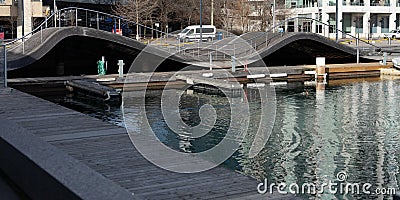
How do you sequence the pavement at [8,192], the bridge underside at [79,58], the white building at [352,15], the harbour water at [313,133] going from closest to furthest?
the pavement at [8,192] → the harbour water at [313,133] → the bridge underside at [79,58] → the white building at [352,15]

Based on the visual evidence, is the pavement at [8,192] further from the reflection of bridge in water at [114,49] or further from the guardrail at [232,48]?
the guardrail at [232,48]

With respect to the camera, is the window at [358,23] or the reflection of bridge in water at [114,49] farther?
the window at [358,23]

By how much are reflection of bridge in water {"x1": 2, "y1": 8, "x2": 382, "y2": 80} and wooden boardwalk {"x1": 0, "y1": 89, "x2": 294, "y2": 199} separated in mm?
11263

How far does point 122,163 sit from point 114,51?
1906 centimetres

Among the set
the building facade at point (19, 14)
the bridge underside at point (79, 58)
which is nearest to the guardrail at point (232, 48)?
the bridge underside at point (79, 58)

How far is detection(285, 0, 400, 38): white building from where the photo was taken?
215 feet

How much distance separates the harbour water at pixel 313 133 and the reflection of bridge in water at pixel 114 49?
2.84m

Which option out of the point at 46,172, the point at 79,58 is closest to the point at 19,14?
the point at 79,58

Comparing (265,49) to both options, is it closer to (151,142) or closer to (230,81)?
(230,81)

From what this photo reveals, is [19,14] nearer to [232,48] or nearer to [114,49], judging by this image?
[114,49]

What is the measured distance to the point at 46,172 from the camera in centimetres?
Answer: 533

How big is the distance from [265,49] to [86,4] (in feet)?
123

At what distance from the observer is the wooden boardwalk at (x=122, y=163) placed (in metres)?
5.94

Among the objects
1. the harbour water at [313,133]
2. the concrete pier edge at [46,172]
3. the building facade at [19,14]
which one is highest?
the building facade at [19,14]
